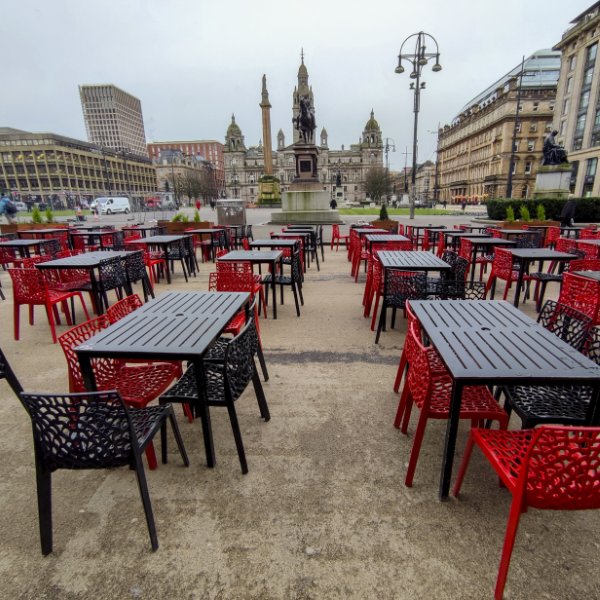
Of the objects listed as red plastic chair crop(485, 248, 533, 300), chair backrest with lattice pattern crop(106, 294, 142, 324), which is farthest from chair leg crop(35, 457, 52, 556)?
red plastic chair crop(485, 248, 533, 300)

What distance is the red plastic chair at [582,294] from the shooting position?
→ 392 cm

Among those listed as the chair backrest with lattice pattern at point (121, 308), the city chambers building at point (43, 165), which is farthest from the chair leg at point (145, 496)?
the city chambers building at point (43, 165)

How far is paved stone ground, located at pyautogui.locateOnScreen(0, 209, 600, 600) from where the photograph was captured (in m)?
1.79

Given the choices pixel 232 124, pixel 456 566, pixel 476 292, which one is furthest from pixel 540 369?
pixel 232 124

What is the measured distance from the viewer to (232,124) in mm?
Result: 96000

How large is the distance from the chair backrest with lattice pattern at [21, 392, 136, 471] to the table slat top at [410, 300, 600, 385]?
1.77m

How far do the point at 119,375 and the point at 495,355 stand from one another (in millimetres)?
2735

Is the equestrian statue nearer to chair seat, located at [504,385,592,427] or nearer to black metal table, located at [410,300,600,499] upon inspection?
black metal table, located at [410,300,600,499]

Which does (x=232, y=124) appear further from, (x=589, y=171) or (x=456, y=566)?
(x=456, y=566)

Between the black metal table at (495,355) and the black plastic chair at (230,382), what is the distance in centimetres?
129

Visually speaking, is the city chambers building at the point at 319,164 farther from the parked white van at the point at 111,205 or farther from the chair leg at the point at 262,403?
the chair leg at the point at 262,403

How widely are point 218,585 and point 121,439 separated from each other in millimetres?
864

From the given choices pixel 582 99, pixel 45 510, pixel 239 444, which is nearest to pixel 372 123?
pixel 582 99

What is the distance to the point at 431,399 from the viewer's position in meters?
2.45
